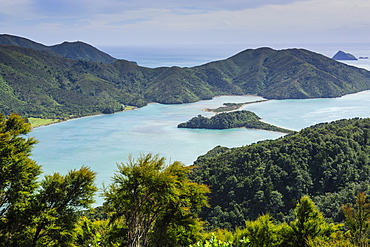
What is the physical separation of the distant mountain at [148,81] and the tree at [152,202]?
315 feet

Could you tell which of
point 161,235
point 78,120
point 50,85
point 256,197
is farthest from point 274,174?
point 50,85

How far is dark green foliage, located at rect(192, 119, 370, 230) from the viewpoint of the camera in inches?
1261

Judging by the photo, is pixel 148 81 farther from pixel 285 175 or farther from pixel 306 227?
pixel 306 227

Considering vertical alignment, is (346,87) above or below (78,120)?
above

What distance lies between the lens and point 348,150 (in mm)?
37938

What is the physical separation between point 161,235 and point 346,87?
149 meters

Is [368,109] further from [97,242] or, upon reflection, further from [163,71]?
[97,242]

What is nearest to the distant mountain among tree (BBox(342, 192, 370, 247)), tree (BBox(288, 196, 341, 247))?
Result: tree (BBox(288, 196, 341, 247))

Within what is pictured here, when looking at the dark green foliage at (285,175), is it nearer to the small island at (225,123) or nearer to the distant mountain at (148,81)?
the small island at (225,123)

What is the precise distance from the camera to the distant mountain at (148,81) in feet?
372

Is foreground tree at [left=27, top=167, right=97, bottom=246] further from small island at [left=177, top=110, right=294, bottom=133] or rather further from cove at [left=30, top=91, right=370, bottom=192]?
small island at [left=177, top=110, right=294, bottom=133]

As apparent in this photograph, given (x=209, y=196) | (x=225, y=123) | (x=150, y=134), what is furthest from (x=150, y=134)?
(x=209, y=196)

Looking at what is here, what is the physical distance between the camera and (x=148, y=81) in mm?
157250

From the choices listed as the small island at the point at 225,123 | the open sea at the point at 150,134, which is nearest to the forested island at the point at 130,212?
the open sea at the point at 150,134
